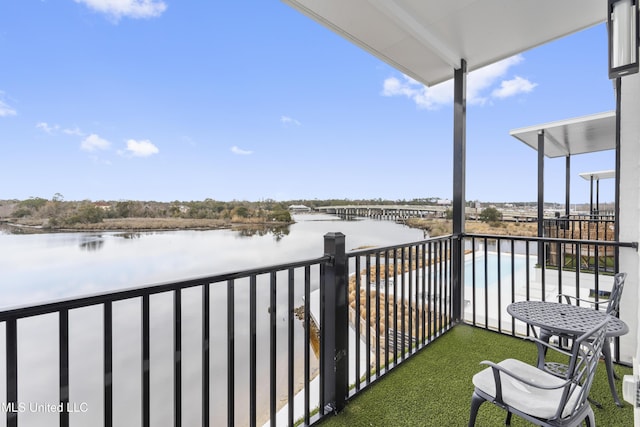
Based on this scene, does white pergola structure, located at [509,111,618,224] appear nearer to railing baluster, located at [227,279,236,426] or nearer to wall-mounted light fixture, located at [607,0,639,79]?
wall-mounted light fixture, located at [607,0,639,79]

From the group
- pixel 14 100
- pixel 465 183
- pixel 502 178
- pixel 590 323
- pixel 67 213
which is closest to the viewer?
pixel 590 323

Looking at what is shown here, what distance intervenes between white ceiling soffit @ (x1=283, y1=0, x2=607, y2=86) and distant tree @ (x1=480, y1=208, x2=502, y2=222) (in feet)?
6.10

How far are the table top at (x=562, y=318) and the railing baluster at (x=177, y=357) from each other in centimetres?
189

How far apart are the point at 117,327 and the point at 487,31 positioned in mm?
3377

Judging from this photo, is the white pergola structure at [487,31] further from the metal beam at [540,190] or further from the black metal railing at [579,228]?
the black metal railing at [579,228]

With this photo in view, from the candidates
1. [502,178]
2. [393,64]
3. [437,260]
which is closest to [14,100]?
[393,64]

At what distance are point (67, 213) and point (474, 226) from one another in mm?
4055

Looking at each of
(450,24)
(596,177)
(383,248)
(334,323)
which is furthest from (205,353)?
(596,177)

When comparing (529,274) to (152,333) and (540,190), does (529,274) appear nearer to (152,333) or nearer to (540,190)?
(152,333)

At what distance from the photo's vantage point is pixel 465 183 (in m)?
3.12

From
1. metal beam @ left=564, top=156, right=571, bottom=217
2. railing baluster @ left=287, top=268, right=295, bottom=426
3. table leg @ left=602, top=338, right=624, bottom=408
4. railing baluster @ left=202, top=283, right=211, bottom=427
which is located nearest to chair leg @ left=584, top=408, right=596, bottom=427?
table leg @ left=602, top=338, right=624, bottom=408

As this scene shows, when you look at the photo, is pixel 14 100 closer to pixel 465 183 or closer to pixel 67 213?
pixel 67 213

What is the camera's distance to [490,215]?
13.5 ft

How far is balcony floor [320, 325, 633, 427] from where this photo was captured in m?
1.77
